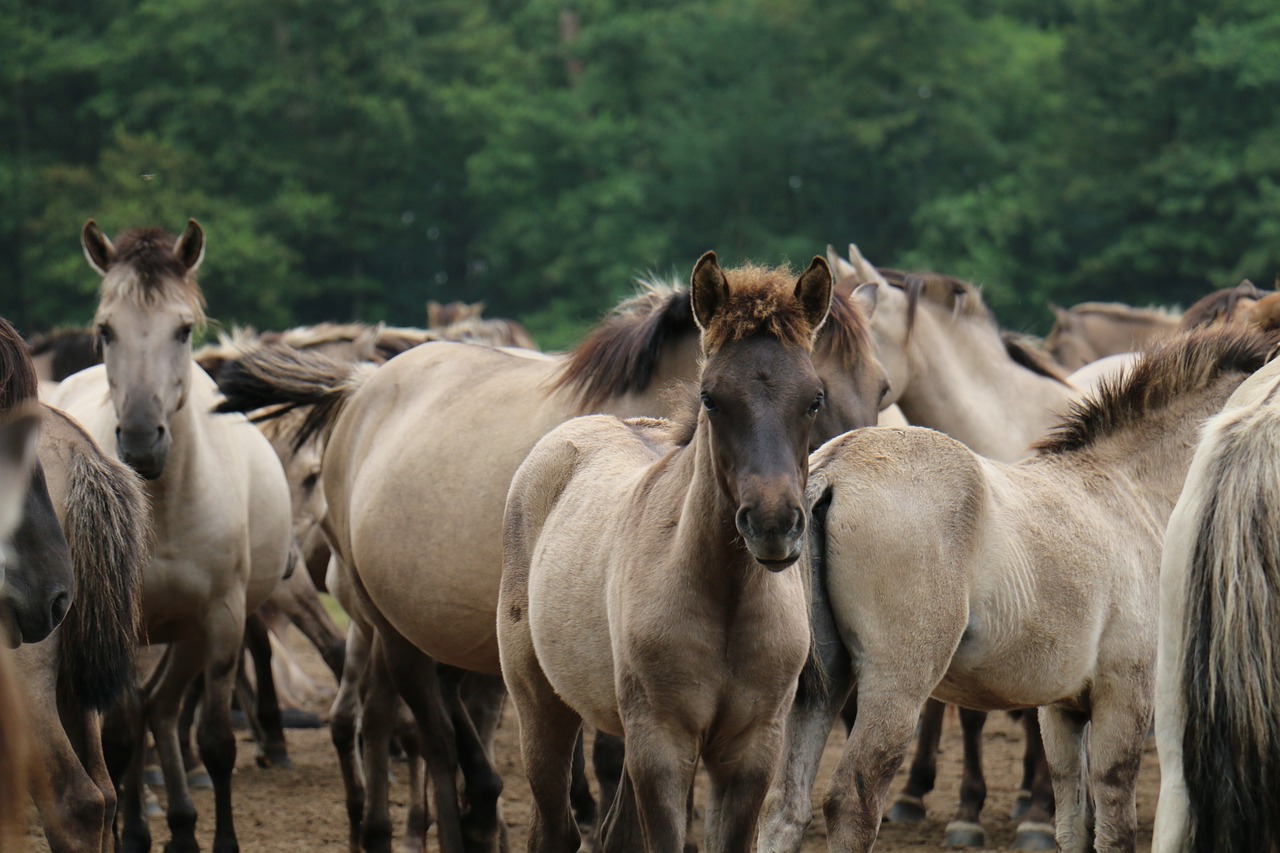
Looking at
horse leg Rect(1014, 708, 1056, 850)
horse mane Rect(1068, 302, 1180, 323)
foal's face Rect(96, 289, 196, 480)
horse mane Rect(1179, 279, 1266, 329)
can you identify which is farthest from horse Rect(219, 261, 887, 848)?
horse mane Rect(1068, 302, 1180, 323)

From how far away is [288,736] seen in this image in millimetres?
9797

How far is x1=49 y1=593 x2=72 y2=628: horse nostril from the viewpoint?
402cm

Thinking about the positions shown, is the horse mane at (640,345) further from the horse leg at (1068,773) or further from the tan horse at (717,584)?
the horse leg at (1068,773)

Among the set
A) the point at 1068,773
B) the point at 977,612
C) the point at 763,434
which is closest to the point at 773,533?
the point at 763,434

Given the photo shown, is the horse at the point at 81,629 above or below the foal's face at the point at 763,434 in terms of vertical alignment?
below

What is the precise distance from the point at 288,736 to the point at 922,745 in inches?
179

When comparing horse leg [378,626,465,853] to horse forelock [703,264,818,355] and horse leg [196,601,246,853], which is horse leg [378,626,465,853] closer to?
horse leg [196,601,246,853]

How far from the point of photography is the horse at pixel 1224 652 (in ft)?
10.0

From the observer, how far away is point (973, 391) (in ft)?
25.3

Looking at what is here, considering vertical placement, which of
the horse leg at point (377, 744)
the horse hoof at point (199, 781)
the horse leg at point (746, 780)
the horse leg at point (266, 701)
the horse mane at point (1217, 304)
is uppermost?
the horse mane at point (1217, 304)

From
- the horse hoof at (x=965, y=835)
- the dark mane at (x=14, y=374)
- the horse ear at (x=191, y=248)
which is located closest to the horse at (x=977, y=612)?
the horse hoof at (x=965, y=835)

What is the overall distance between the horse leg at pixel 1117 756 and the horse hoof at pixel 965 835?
2091 mm

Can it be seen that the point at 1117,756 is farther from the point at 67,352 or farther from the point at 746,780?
the point at 67,352

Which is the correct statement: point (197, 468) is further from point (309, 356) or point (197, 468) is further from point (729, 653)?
point (729, 653)
